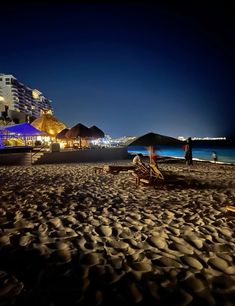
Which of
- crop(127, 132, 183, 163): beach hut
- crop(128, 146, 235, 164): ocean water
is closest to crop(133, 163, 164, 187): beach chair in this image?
crop(127, 132, 183, 163): beach hut

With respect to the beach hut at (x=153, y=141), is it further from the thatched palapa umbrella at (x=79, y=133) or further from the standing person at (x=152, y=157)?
the thatched palapa umbrella at (x=79, y=133)

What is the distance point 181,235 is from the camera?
12.7ft

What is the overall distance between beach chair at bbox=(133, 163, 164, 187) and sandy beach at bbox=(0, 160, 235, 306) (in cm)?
138

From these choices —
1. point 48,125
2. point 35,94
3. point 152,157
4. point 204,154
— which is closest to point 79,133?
point 48,125

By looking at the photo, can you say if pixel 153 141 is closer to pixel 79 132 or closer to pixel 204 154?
pixel 79 132

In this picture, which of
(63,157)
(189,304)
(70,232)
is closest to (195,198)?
(70,232)

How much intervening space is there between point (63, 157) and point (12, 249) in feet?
48.7

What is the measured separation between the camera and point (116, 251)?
3.35m

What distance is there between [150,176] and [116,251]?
16.7 ft

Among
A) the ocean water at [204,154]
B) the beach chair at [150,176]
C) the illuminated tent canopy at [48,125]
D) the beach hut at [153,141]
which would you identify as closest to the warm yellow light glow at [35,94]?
the ocean water at [204,154]

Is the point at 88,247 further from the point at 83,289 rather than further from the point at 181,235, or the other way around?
the point at 181,235

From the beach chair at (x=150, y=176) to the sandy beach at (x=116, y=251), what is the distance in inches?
54.1

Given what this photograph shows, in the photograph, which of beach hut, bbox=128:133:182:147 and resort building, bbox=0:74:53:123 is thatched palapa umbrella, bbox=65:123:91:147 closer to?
beach hut, bbox=128:133:182:147

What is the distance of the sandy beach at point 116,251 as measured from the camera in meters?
2.44
